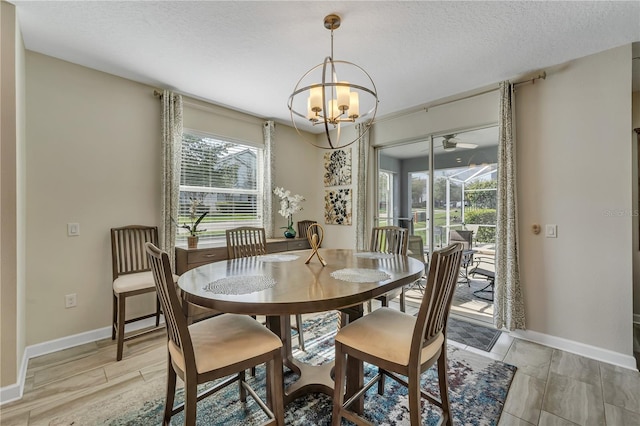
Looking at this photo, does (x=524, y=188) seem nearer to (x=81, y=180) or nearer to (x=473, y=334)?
(x=473, y=334)

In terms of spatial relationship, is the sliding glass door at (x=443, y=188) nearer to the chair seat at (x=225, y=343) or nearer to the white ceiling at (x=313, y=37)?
the white ceiling at (x=313, y=37)

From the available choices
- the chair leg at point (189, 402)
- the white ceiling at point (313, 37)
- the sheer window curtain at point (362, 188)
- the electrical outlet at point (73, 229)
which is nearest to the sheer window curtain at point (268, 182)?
the white ceiling at point (313, 37)

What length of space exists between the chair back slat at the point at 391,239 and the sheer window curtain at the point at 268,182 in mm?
1708

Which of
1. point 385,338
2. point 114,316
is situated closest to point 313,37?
point 385,338

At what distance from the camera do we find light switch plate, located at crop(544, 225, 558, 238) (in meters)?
2.62

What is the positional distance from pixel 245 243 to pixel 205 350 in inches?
57.6

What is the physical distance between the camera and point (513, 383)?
2.01 meters

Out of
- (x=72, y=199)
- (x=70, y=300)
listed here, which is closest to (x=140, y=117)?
(x=72, y=199)

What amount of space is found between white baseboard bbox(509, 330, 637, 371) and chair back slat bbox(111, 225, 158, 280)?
3.87 m

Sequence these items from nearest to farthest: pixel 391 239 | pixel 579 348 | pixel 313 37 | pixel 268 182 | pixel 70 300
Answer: pixel 313 37 → pixel 579 348 → pixel 70 300 → pixel 391 239 → pixel 268 182

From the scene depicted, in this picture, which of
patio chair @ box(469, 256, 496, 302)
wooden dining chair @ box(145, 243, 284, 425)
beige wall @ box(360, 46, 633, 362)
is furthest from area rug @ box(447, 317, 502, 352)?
wooden dining chair @ box(145, 243, 284, 425)

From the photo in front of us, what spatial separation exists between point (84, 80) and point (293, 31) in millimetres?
2148

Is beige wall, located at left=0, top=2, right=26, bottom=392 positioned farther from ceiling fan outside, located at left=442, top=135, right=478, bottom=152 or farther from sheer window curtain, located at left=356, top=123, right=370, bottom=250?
ceiling fan outside, located at left=442, top=135, right=478, bottom=152

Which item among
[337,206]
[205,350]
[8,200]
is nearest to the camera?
[205,350]
